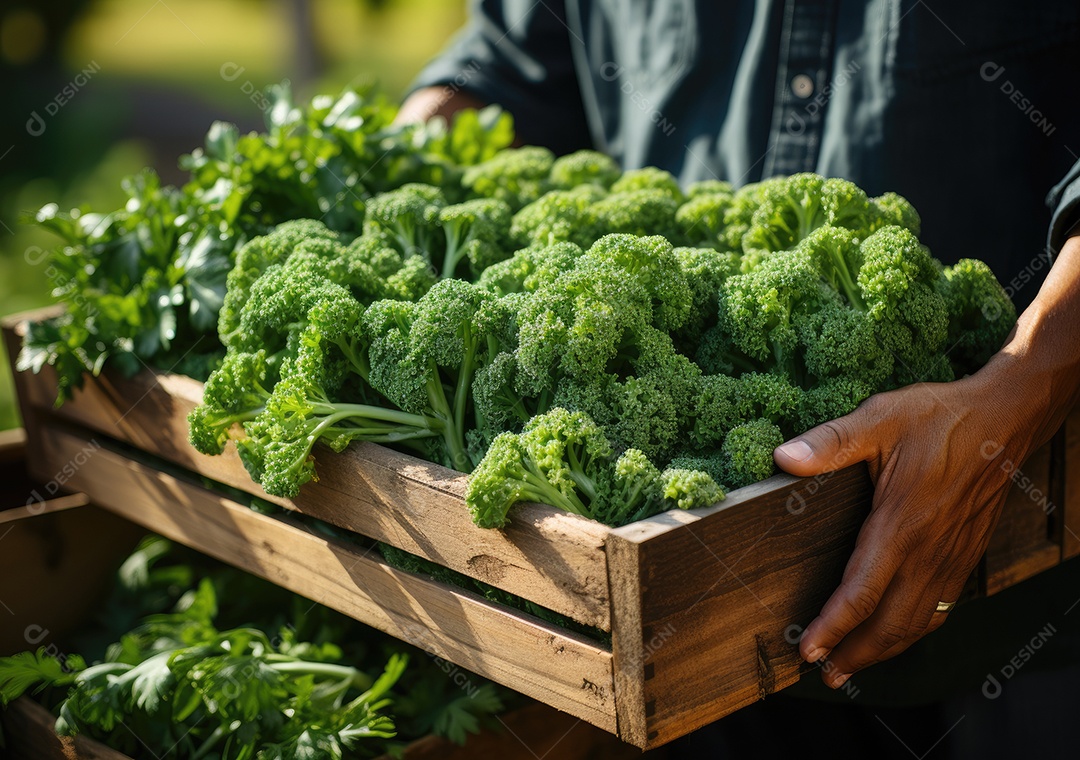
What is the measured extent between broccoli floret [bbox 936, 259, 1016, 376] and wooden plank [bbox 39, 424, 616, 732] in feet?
3.00

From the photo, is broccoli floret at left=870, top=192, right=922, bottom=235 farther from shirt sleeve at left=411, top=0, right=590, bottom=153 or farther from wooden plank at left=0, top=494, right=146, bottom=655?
wooden plank at left=0, top=494, right=146, bottom=655

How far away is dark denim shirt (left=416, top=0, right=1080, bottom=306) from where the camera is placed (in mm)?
2305

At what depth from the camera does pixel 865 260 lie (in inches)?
68.1

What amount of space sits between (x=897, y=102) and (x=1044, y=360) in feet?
3.06

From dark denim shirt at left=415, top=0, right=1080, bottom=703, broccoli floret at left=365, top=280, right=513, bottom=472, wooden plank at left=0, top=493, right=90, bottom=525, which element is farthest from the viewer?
wooden plank at left=0, top=493, right=90, bottom=525

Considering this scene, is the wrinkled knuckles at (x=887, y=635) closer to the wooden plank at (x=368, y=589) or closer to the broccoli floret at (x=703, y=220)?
the wooden plank at (x=368, y=589)

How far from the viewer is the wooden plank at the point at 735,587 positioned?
54.7 inches

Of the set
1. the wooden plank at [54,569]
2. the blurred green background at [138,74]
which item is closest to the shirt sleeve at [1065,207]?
the wooden plank at [54,569]

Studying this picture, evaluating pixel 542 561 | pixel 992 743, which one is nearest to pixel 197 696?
pixel 542 561

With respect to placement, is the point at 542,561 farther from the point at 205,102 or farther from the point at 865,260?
the point at 205,102

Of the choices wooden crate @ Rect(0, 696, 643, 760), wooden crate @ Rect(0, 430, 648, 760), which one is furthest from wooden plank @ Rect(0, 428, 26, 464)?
wooden crate @ Rect(0, 696, 643, 760)

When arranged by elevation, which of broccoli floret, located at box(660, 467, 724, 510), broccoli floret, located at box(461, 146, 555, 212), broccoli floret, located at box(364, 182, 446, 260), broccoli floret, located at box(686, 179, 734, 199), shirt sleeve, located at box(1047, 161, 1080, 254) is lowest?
shirt sleeve, located at box(1047, 161, 1080, 254)

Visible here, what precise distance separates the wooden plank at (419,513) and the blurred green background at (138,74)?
3785 millimetres

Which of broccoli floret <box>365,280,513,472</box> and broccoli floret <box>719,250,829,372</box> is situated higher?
broccoli floret <box>365,280,513,472</box>
